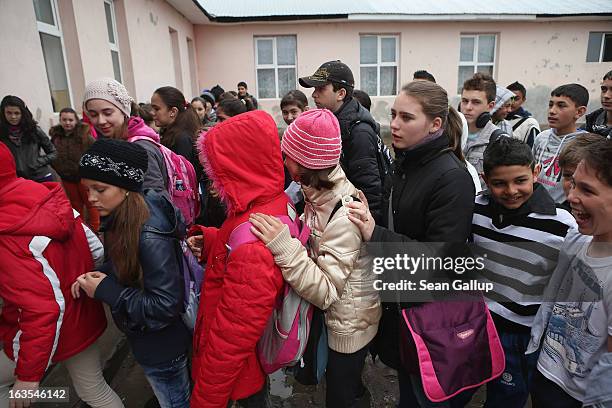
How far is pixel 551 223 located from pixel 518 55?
552 inches

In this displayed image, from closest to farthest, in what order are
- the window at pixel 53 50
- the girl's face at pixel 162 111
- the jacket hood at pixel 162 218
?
the jacket hood at pixel 162 218, the girl's face at pixel 162 111, the window at pixel 53 50

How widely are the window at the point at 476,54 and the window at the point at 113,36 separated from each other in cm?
1101

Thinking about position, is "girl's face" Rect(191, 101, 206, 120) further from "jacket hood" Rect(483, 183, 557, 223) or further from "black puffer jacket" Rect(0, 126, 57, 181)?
"jacket hood" Rect(483, 183, 557, 223)

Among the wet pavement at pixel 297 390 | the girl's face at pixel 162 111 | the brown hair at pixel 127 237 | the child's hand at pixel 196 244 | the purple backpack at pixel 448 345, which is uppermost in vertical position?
the girl's face at pixel 162 111

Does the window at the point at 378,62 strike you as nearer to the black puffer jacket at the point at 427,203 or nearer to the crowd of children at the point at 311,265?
the crowd of children at the point at 311,265

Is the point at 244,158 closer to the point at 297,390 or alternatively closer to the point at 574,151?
the point at 574,151

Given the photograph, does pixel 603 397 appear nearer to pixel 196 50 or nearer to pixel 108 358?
pixel 108 358

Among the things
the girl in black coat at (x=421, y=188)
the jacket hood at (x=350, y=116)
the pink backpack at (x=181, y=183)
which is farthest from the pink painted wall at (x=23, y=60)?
the girl in black coat at (x=421, y=188)

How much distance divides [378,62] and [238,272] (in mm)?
12972

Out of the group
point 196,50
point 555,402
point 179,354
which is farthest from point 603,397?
point 196,50

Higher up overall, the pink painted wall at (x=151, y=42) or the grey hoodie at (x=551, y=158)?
the pink painted wall at (x=151, y=42)

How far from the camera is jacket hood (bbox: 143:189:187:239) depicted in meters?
1.60

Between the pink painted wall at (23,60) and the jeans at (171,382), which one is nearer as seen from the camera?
the jeans at (171,382)

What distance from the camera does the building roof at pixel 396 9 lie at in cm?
1186
